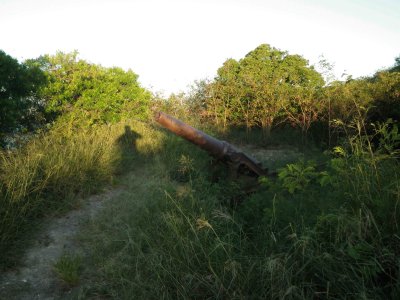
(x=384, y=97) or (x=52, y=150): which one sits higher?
(x=384, y=97)

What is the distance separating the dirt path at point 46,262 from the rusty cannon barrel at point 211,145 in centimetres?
191

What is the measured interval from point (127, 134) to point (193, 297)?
754 cm

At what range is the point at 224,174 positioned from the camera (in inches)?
251

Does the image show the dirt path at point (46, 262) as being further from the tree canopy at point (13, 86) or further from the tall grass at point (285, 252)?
the tree canopy at point (13, 86)

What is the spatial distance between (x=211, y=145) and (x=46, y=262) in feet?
10.5

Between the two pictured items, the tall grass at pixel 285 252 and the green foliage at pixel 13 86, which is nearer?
the tall grass at pixel 285 252

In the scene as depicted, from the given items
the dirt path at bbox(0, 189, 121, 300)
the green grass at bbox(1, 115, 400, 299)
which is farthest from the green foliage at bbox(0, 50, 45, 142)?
the dirt path at bbox(0, 189, 121, 300)

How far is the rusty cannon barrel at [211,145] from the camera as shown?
5.52m

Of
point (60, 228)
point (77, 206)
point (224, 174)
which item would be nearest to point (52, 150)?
point (77, 206)

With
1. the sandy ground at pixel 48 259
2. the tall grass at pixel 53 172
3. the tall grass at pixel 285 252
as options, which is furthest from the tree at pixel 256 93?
the tall grass at pixel 285 252

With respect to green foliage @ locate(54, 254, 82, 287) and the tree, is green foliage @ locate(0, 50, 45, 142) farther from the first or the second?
the tree

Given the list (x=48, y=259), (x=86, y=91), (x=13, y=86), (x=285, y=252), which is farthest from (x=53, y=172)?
(x=285, y=252)

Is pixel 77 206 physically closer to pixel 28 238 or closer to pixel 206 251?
pixel 28 238

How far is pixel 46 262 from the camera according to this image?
12.4ft
